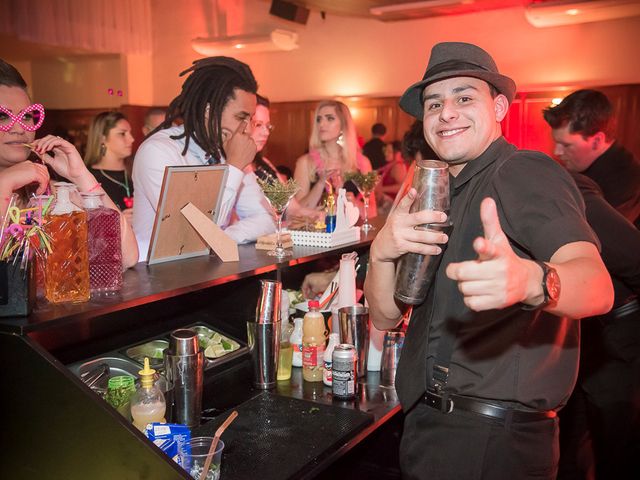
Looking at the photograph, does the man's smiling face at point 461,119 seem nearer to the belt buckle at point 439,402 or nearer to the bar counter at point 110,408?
the belt buckle at point 439,402

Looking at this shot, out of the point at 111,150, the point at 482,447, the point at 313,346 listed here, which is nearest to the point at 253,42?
the point at 111,150

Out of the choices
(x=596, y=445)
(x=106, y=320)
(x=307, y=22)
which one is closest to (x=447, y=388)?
(x=106, y=320)

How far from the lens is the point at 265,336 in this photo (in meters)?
2.24

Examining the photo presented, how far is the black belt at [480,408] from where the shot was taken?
1669 millimetres

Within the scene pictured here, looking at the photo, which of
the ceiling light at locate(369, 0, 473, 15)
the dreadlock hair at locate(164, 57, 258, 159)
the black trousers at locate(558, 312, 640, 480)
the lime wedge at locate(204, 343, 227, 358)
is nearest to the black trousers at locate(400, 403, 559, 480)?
the lime wedge at locate(204, 343, 227, 358)

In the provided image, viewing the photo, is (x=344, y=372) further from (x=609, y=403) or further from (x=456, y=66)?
(x=609, y=403)

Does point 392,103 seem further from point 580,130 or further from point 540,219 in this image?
point 540,219

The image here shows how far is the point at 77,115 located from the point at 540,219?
11.9m

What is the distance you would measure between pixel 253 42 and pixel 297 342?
8.55 metres

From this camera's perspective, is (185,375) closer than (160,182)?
Yes

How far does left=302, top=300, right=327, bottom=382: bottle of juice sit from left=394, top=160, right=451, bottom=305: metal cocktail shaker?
817 millimetres

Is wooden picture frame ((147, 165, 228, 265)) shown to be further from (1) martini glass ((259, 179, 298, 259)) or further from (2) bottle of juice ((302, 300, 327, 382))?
(2) bottle of juice ((302, 300, 327, 382))

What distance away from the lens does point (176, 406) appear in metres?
1.89

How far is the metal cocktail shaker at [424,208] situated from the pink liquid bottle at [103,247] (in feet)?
2.59
